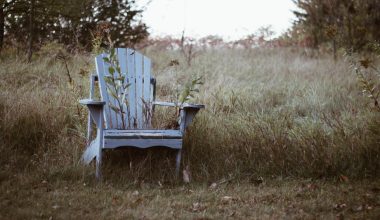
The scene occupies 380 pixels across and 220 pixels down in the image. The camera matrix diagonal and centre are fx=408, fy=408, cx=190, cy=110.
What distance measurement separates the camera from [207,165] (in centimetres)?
356

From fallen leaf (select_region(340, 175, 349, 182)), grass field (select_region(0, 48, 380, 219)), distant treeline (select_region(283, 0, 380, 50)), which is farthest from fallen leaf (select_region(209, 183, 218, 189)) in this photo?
distant treeline (select_region(283, 0, 380, 50))

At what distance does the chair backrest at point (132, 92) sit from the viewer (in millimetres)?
3730

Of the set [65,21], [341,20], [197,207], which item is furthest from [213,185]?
[341,20]

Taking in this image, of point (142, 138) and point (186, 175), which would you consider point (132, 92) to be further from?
point (186, 175)

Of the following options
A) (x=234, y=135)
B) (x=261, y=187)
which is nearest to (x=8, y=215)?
(x=261, y=187)

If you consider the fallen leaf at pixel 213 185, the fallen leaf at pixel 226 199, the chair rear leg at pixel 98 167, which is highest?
the chair rear leg at pixel 98 167

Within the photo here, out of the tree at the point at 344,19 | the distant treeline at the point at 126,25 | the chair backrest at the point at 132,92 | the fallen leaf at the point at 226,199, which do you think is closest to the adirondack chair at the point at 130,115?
the chair backrest at the point at 132,92

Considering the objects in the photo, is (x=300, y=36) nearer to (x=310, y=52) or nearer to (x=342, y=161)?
(x=310, y=52)

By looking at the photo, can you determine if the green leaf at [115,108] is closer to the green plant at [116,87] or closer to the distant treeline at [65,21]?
the green plant at [116,87]

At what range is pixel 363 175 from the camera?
3.28m

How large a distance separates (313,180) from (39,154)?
2.36m

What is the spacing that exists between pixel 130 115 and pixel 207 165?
2.88 feet

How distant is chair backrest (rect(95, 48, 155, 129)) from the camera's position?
3.73 metres

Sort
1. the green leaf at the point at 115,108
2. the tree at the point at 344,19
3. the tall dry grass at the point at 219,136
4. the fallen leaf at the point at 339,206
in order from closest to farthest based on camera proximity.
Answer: the fallen leaf at the point at 339,206, the tall dry grass at the point at 219,136, the green leaf at the point at 115,108, the tree at the point at 344,19
